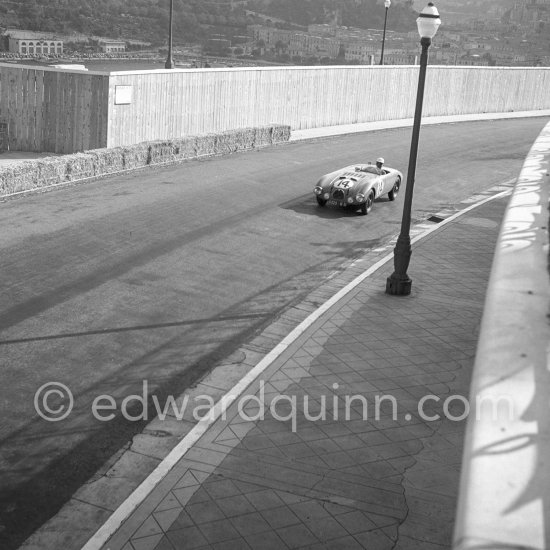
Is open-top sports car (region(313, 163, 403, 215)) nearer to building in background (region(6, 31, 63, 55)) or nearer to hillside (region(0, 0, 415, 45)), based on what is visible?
building in background (region(6, 31, 63, 55))

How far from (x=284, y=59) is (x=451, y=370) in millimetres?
44463

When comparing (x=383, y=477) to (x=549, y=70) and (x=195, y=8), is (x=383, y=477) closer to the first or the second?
(x=549, y=70)

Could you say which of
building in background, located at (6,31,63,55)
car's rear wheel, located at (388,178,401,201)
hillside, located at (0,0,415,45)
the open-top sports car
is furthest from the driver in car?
hillside, located at (0,0,415,45)

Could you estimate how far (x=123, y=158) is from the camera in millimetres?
24250

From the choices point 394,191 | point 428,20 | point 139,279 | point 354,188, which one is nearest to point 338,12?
A: point 394,191

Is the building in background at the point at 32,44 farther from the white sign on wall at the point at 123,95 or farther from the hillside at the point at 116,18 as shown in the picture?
the white sign on wall at the point at 123,95

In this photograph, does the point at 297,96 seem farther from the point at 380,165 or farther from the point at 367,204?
the point at 367,204

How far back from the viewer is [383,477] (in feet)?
30.2

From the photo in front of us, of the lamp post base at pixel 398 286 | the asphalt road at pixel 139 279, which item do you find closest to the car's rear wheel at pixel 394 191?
the asphalt road at pixel 139 279

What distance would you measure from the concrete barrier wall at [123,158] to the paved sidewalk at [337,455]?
9720 mm

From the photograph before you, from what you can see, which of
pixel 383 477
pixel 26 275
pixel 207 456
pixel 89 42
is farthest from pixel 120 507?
pixel 89 42

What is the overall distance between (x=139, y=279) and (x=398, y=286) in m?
4.60

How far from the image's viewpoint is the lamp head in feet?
48.7

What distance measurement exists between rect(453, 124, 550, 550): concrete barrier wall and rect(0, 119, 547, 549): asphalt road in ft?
16.1
